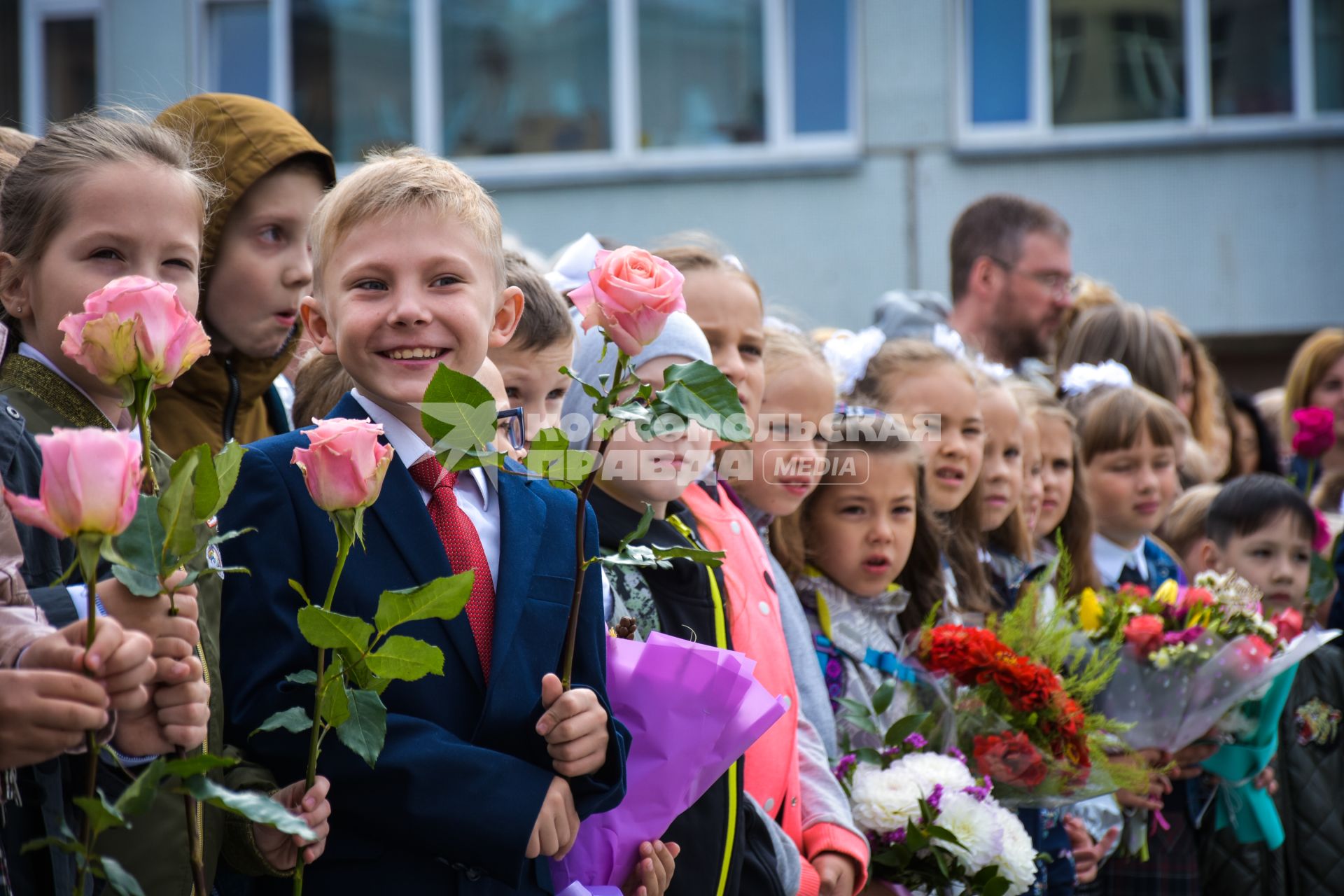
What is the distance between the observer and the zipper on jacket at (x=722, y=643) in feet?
8.57

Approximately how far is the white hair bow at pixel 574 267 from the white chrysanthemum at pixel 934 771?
1.42 meters

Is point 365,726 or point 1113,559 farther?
point 1113,559

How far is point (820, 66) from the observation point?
33.5 ft

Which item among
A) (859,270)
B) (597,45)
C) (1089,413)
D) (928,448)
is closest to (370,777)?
(928,448)

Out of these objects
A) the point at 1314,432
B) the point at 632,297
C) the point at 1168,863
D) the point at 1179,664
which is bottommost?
the point at 1168,863

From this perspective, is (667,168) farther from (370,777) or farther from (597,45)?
(370,777)

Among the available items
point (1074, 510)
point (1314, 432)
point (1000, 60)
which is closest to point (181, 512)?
point (1074, 510)

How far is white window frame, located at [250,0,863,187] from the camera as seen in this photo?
1012cm

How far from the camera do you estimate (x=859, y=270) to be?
33.2 ft

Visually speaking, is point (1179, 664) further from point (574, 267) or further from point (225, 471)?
point (225, 471)

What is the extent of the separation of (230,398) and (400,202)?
1.03 meters

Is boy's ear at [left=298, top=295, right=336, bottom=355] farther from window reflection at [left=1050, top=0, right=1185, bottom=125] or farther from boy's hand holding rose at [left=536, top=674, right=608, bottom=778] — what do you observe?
window reflection at [left=1050, top=0, right=1185, bottom=125]

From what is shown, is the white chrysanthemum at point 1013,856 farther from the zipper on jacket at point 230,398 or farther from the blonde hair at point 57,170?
the blonde hair at point 57,170

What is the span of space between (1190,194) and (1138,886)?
6930 mm
